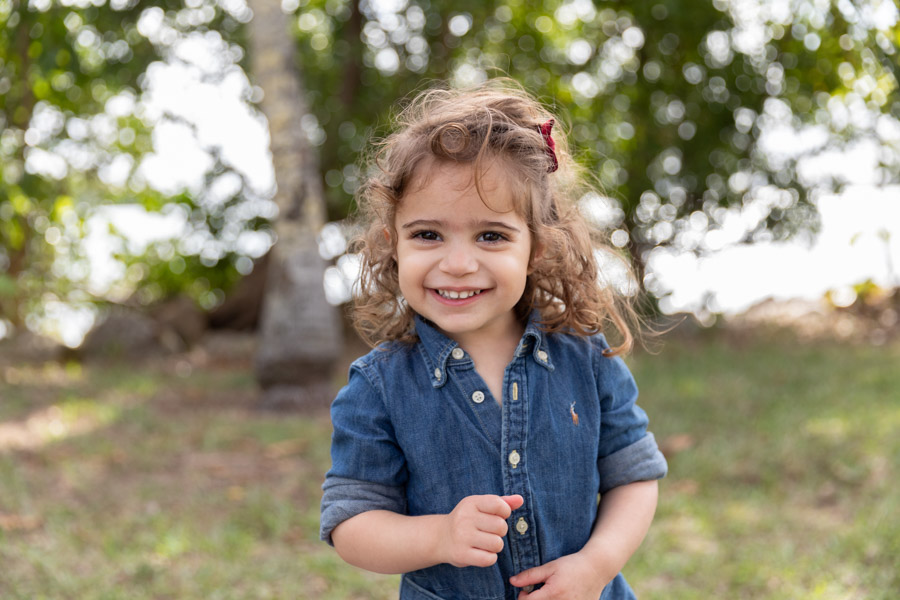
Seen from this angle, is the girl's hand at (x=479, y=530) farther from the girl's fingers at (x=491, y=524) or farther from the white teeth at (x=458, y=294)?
the white teeth at (x=458, y=294)

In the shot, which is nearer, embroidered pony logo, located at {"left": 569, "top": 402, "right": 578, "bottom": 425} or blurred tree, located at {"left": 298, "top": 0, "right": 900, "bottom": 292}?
embroidered pony logo, located at {"left": 569, "top": 402, "right": 578, "bottom": 425}

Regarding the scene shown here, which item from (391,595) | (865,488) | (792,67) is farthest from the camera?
(792,67)

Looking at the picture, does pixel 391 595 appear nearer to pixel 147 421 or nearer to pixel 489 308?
pixel 489 308

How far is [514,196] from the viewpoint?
5.34 feet

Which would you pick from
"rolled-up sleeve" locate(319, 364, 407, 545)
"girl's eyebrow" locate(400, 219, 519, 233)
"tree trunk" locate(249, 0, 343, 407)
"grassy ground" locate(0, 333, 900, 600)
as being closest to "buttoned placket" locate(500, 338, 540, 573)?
"rolled-up sleeve" locate(319, 364, 407, 545)

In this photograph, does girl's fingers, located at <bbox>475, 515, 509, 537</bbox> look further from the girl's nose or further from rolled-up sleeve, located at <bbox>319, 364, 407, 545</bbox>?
the girl's nose

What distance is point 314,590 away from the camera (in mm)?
3123

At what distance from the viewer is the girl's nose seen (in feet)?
5.19

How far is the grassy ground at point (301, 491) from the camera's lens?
3133 mm

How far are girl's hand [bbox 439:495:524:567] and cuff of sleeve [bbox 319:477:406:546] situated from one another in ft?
0.63

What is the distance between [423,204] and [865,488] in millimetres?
3123

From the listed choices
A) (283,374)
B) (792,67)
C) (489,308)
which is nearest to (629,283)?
(489,308)

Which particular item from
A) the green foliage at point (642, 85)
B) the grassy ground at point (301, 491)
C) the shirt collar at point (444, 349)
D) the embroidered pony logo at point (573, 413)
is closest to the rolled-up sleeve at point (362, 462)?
the shirt collar at point (444, 349)

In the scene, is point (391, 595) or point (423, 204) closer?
point (423, 204)
